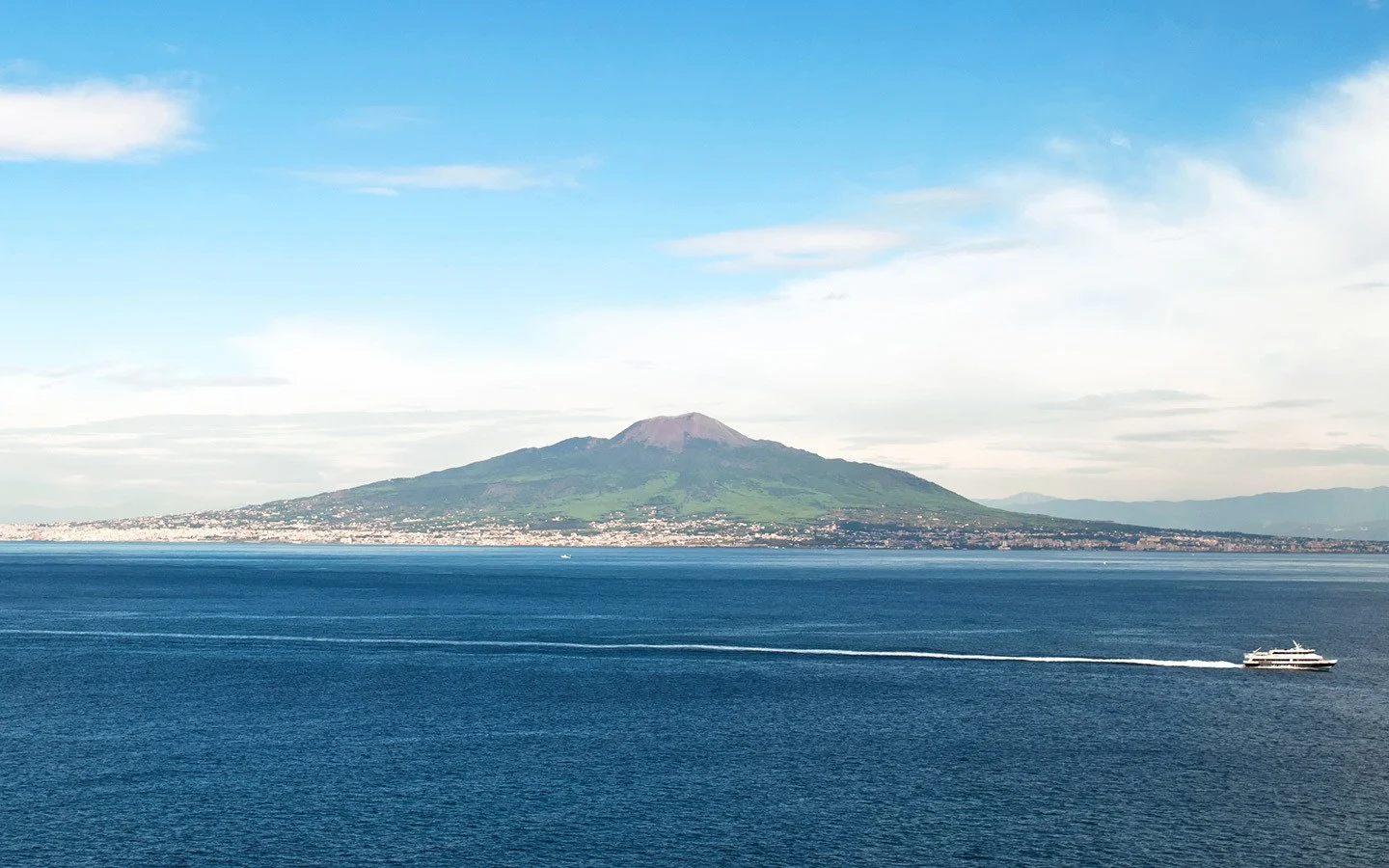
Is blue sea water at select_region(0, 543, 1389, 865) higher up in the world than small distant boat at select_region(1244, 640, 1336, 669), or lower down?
lower down

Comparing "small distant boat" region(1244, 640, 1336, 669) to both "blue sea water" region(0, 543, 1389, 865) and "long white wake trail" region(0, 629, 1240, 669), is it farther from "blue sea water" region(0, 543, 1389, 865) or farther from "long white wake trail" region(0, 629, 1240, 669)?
"blue sea water" region(0, 543, 1389, 865)

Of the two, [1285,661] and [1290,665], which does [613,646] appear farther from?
[1290,665]

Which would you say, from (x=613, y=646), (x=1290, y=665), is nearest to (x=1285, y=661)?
(x=1290, y=665)

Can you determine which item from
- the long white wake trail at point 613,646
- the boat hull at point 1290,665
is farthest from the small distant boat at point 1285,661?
the long white wake trail at point 613,646

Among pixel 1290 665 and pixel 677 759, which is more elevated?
pixel 1290 665

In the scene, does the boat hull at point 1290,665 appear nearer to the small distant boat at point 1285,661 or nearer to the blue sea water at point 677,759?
the small distant boat at point 1285,661

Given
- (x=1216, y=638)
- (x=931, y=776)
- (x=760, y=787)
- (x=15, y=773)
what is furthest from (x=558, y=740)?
(x=1216, y=638)

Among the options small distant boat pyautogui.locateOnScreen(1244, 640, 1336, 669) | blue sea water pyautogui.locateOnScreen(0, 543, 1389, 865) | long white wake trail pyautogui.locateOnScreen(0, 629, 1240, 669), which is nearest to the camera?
blue sea water pyautogui.locateOnScreen(0, 543, 1389, 865)

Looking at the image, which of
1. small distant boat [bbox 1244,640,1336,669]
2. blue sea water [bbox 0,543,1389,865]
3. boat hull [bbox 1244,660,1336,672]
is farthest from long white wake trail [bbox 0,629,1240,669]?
blue sea water [bbox 0,543,1389,865]
